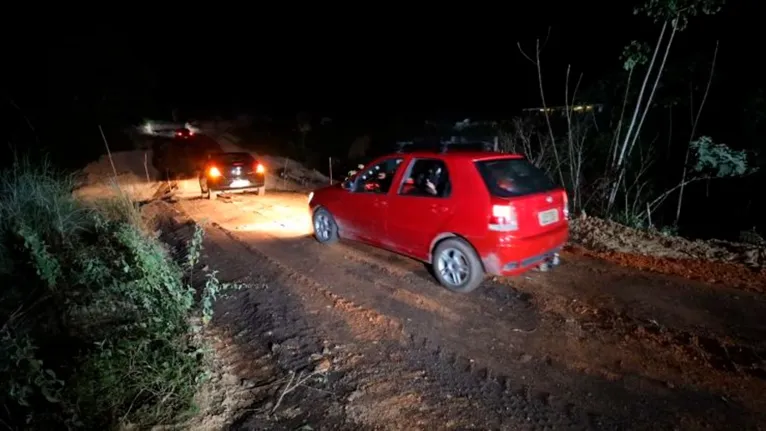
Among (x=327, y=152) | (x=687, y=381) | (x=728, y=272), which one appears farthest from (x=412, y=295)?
(x=327, y=152)

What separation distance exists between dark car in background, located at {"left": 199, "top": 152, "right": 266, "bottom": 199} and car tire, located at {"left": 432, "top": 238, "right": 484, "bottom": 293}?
8.31 metres

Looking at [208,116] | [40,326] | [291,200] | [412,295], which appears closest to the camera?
[40,326]

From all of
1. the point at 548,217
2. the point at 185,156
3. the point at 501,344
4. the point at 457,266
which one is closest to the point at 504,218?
the point at 548,217

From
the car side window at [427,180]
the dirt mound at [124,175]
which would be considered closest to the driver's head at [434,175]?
the car side window at [427,180]

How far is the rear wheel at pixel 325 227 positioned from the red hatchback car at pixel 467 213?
1.12 meters

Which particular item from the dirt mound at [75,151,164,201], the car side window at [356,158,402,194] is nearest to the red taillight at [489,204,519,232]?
the car side window at [356,158,402,194]

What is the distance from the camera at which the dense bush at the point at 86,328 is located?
326 cm

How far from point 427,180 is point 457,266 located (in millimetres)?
1152

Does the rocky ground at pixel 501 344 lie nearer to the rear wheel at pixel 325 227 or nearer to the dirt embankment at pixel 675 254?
the dirt embankment at pixel 675 254

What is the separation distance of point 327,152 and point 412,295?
76.3ft

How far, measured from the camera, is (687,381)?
11.8ft

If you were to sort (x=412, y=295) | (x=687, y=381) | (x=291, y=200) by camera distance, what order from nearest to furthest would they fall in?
1. (x=687, y=381)
2. (x=412, y=295)
3. (x=291, y=200)

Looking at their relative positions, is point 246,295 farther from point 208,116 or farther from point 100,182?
point 208,116

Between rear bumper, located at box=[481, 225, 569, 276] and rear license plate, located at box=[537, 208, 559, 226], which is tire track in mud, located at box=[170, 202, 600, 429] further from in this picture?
rear license plate, located at box=[537, 208, 559, 226]
